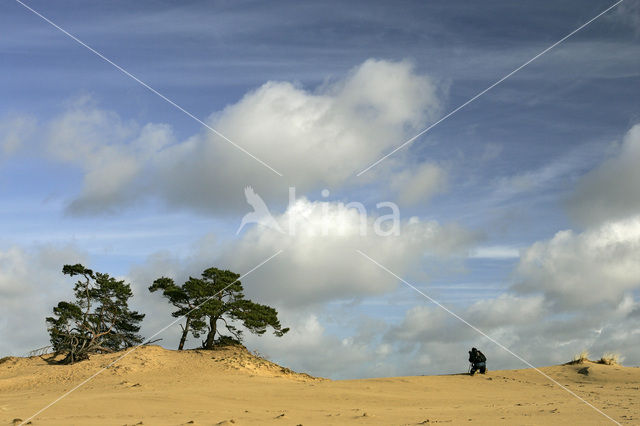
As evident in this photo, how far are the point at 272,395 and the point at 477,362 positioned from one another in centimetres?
1147

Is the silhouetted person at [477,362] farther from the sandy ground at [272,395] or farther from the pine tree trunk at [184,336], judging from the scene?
the pine tree trunk at [184,336]

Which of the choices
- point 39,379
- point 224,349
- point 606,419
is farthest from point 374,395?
point 39,379

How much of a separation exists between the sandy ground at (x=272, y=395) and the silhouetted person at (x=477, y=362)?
75 centimetres

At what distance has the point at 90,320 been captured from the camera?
34594 mm

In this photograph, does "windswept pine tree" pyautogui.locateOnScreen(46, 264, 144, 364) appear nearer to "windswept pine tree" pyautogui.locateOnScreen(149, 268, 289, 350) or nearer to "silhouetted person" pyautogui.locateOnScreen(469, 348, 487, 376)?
"windswept pine tree" pyautogui.locateOnScreen(149, 268, 289, 350)

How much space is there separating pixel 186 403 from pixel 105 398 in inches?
130

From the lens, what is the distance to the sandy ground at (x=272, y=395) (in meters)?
15.7

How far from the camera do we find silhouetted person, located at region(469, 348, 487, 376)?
27.9 meters

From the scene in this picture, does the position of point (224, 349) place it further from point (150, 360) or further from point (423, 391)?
point (423, 391)

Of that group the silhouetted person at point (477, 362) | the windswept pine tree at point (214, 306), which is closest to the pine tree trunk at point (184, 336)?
the windswept pine tree at point (214, 306)

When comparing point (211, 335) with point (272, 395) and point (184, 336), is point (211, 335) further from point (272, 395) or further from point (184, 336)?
point (272, 395)

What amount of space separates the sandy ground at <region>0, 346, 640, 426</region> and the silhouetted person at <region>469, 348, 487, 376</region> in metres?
0.75

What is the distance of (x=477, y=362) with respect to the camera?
2792 centimetres

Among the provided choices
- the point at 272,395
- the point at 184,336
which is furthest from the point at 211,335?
the point at 272,395
